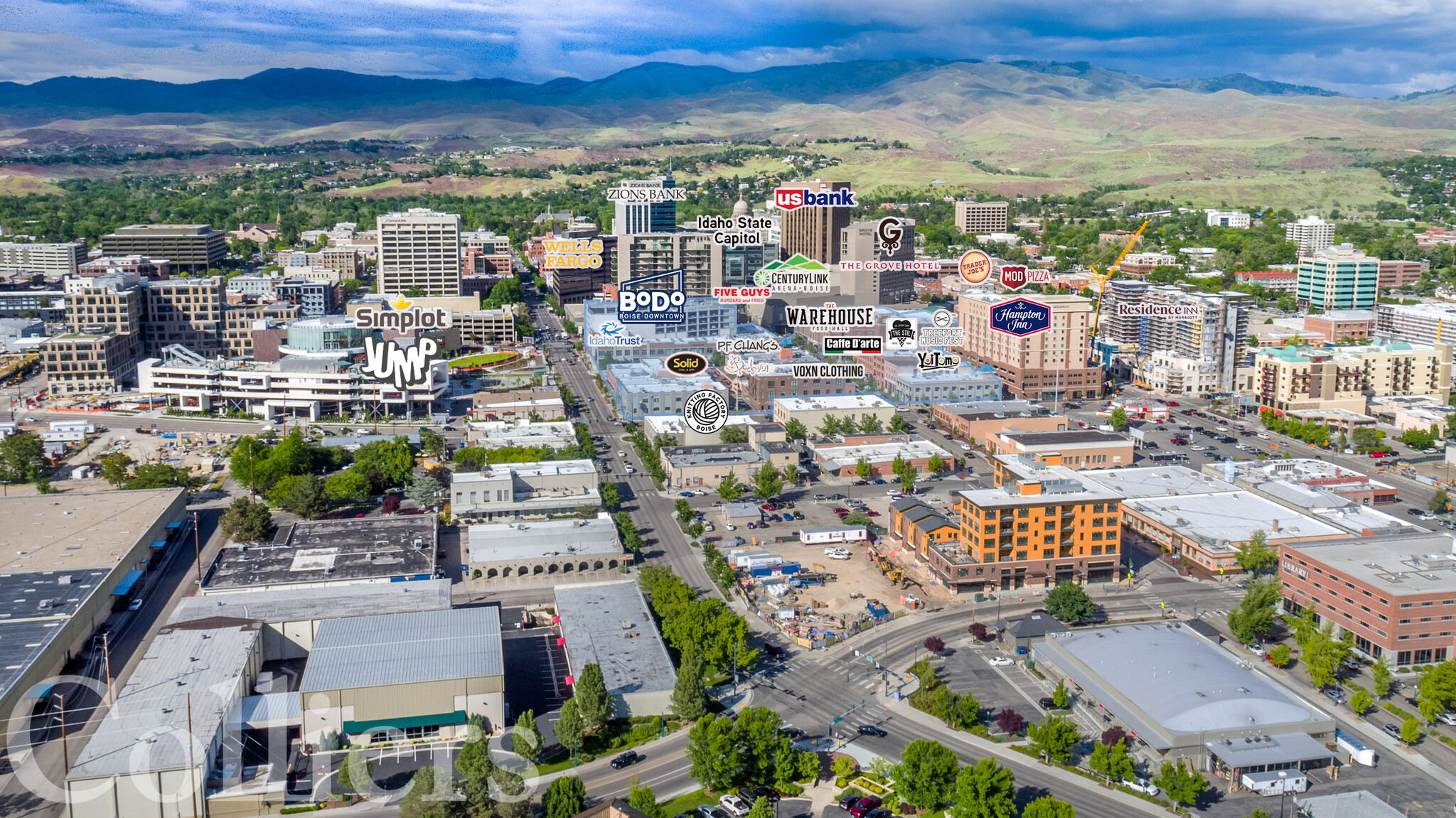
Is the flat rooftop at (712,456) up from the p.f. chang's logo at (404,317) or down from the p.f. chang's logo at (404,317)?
down

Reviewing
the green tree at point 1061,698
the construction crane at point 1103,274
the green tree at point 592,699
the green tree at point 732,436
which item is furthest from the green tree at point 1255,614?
the construction crane at point 1103,274

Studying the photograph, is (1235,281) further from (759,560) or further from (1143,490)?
(759,560)

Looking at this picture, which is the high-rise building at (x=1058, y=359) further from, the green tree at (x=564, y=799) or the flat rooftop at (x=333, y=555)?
the green tree at (x=564, y=799)

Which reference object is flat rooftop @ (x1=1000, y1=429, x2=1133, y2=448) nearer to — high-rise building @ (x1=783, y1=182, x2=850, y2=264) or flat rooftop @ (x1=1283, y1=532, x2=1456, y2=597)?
flat rooftop @ (x1=1283, y1=532, x2=1456, y2=597)

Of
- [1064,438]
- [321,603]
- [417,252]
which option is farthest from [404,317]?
[321,603]

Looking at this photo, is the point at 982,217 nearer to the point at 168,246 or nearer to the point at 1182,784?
the point at 168,246

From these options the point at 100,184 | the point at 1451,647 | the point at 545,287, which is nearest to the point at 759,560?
the point at 1451,647

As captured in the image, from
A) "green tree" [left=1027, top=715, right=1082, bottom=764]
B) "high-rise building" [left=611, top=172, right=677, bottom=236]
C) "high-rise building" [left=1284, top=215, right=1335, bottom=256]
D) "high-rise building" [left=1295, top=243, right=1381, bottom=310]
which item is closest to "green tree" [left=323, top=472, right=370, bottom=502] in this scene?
"green tree" [left=1027, top=715, right=1082, bottom=764]

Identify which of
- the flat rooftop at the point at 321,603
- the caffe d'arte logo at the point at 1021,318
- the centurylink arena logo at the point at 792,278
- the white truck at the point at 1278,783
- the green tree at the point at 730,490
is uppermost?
the centurylink arena logo at the point at 792,278
